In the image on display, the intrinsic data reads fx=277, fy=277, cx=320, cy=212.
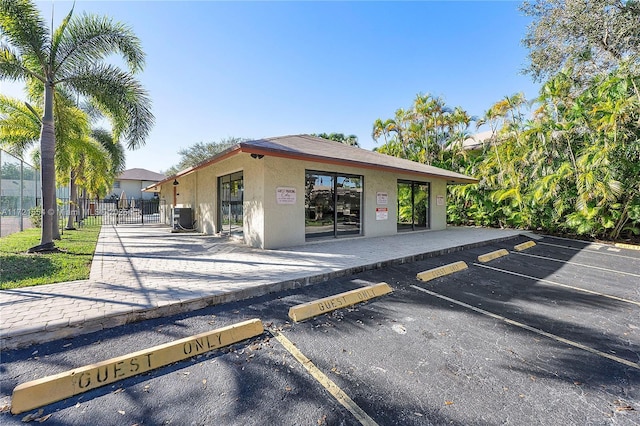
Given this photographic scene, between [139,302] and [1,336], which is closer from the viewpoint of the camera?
[1,336]

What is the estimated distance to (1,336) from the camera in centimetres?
277

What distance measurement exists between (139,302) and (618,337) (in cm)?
597

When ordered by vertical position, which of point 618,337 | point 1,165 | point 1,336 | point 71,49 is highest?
point 71,49

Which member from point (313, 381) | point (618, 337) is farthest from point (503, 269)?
point (313, 381)

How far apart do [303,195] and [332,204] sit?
1.29 m

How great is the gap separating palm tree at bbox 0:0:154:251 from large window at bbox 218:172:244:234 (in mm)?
3325

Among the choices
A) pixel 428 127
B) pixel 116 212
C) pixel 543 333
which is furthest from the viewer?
pixel 116 212

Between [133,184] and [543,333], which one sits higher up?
[133,184]

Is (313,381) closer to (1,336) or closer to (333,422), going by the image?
(333,422)

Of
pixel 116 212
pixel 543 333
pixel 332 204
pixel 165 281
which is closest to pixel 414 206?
pixel 332 204

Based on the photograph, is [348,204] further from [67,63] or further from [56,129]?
[56,129]

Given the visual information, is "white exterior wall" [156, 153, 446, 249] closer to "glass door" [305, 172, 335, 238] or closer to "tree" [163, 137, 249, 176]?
"glass door" [305, 172, 335, 238]

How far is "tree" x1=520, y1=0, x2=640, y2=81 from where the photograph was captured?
10.1 m

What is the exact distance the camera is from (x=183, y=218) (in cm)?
1351
